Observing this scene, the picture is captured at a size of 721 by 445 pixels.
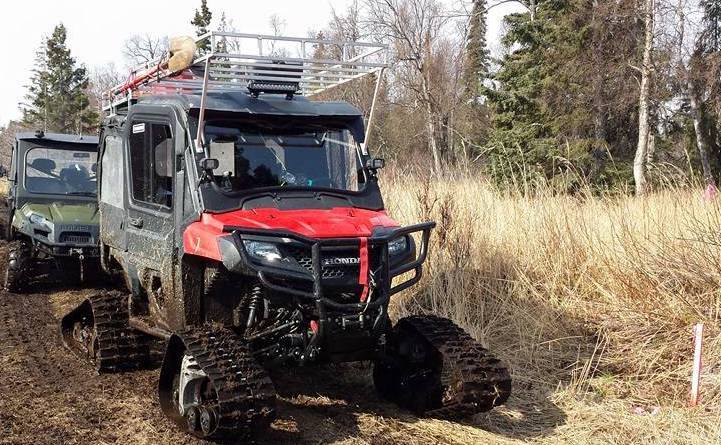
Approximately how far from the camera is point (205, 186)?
4.79 meters

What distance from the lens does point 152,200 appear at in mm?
5520

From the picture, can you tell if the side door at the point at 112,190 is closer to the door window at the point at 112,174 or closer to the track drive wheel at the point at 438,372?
the door window at the point at 112,174

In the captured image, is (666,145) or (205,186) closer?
(205,186)

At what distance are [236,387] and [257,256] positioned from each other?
0.75 meters

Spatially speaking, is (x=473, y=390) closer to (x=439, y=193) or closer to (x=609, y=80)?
(x=439, y=193)

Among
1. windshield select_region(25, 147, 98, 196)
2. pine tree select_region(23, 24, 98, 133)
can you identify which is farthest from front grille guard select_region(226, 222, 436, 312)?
pine tree select_region(23, 24, 98, 133)

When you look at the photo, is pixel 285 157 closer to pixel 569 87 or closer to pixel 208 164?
pixel 208 164

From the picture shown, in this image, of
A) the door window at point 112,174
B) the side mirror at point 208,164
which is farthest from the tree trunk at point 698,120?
the side mirror at point 208,164

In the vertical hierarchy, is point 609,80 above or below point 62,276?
above

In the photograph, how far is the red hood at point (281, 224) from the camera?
4.44 metres

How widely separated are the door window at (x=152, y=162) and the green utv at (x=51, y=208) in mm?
3496

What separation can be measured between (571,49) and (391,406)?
803 inches

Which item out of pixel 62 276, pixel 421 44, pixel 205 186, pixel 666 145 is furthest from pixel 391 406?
pixel 421 44

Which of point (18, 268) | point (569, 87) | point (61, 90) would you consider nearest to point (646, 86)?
point (569, 87)
